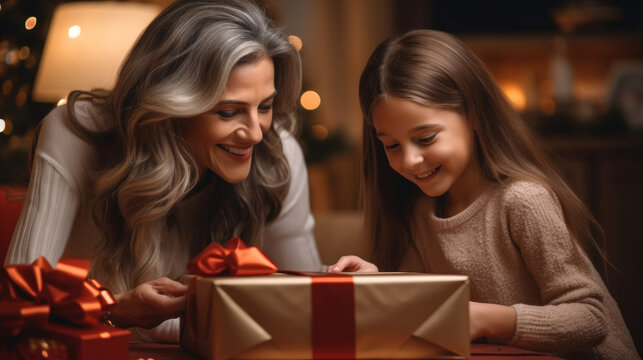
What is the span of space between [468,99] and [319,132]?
281 centimetres

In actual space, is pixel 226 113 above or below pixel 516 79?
above

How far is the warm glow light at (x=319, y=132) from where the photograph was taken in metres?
3.94

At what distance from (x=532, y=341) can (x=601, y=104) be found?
321 cm

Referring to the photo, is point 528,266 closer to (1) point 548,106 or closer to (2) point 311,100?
(1) point 548,106

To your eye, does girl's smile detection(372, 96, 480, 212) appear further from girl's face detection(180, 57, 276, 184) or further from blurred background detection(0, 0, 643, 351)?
blurred background detection(0, 0, 643, 351)

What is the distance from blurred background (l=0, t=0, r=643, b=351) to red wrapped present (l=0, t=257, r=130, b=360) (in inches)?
78.3

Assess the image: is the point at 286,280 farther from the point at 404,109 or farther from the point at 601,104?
the point at 601,104

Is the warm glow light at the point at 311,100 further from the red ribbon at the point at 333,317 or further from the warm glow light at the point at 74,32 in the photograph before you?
the red ribbon at the point at 333,317

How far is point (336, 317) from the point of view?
890 mm

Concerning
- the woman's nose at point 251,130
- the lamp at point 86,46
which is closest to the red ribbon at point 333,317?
the woman's nose at point 251,130

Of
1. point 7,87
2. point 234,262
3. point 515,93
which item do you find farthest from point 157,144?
point 515,93

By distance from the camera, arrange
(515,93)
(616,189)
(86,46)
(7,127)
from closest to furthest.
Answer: (86,46) → (7,127) → (616,189) → (515,93)

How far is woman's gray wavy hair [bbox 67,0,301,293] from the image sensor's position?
1.27 m

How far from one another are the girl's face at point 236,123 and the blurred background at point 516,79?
159cm
